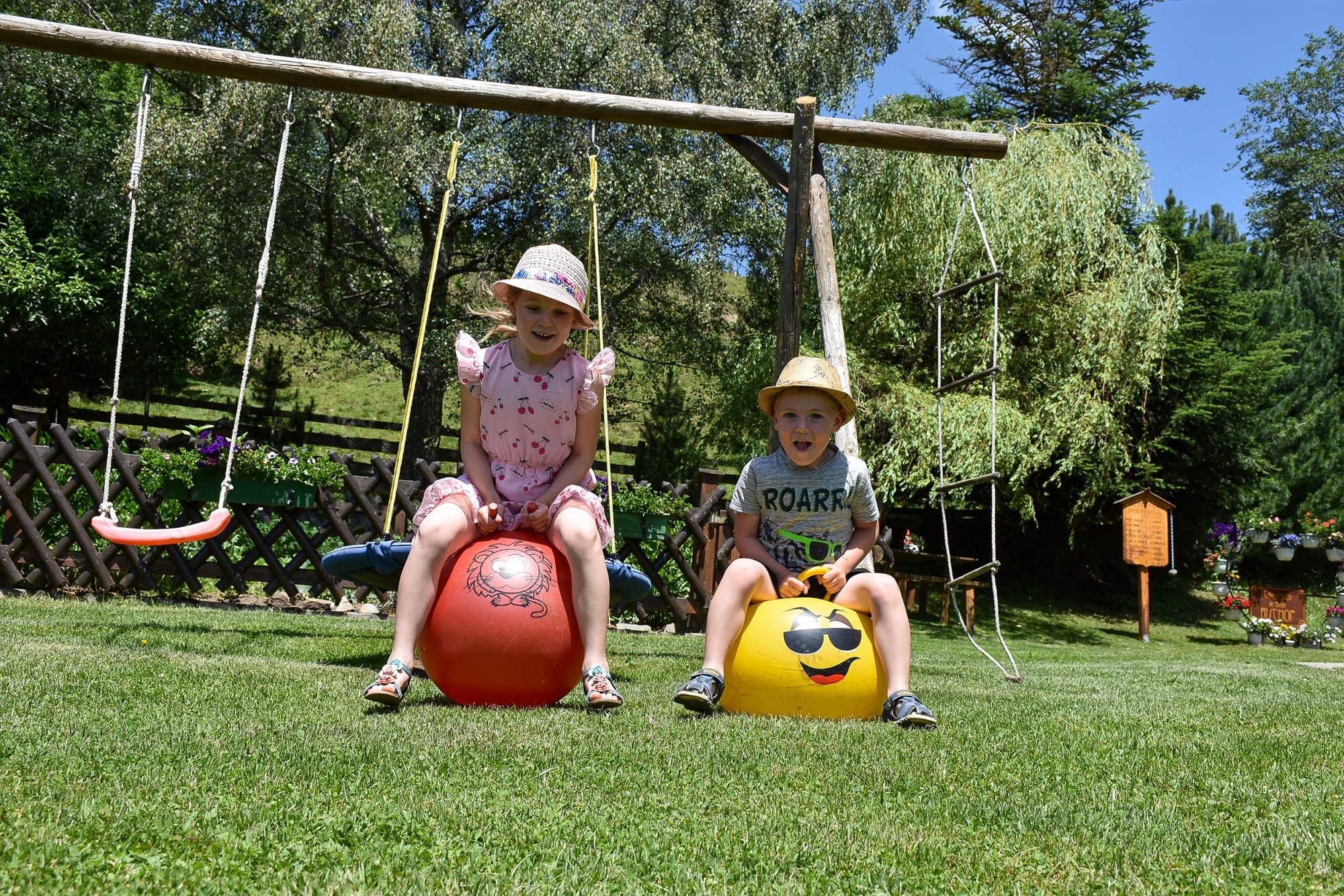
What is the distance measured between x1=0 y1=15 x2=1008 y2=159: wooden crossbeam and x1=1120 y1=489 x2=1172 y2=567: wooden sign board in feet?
41.5

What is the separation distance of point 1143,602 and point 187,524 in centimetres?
1529

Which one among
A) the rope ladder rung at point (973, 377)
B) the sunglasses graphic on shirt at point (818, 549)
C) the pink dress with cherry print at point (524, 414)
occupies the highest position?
the rope ladder rung at point (973, 377)

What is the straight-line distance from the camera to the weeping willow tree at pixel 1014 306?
1627 centimetres

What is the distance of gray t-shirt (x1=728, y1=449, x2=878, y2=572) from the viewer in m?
4.75

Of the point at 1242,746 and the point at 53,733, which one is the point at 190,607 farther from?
the point at 1242,746

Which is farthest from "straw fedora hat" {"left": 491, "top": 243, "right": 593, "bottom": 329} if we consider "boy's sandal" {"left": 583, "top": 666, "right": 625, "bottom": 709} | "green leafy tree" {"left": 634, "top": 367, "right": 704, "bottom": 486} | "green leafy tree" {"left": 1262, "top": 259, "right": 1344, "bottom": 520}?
"green leafy tree" {"left": 1262, "top": 259, "right": 1344, "bottom": 520}

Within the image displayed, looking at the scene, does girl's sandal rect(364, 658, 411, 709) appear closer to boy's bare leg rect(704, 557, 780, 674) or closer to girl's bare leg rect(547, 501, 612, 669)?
girl's bare leg rect(547, 501, 612, 669)

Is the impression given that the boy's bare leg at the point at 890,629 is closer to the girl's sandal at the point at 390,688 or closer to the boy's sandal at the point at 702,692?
the boy's sandal at the point at 702,692

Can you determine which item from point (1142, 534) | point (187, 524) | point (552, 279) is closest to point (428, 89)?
point (552, 279)

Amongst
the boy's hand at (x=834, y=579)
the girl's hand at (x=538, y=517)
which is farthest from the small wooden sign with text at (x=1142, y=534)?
the girl's hand at (x=538, y=517)

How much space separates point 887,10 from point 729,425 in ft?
28.7

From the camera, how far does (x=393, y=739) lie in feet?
10.7

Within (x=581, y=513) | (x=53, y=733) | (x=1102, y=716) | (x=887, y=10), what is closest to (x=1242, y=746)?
(x=1102, y=716)

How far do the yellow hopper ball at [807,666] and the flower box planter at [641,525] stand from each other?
5907mm
